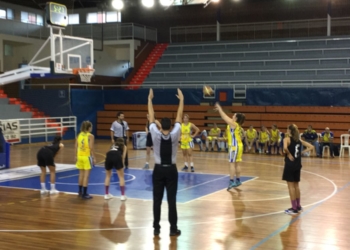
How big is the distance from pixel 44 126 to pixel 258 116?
34.1 ft

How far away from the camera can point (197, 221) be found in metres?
8.80

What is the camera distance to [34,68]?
1705 cm

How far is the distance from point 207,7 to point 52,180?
23136mm

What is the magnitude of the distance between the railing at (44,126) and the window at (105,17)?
381 inches

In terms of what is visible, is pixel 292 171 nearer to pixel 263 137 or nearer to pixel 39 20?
pixel 263 137

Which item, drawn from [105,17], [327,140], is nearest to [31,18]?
[105,17]

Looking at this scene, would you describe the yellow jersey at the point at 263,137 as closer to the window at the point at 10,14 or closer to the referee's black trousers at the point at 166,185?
the referee's black trousers at the point at 166,185

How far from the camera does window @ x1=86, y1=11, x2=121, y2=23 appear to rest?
1330 inches

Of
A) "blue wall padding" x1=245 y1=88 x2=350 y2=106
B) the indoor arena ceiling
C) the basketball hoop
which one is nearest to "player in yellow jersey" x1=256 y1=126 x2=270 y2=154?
"blue wall padding" x1=245 y1=88 x2=350 y2=106

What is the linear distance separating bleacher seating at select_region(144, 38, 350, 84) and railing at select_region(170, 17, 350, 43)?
4.73 ft

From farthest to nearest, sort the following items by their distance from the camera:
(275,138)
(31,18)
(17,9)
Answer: (31,18)
(17,9)
(275,138)

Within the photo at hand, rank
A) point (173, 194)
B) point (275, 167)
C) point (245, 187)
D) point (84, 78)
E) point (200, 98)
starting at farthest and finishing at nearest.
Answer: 1. point (200, 98)
2. point (84, 78)
3. point (275, 167)
4. point (245, 187)
5. point (173, 194)

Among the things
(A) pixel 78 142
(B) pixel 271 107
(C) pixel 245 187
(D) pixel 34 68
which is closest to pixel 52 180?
(A) pixel 78 142

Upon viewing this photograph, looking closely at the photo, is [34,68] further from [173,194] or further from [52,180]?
[173,194]
